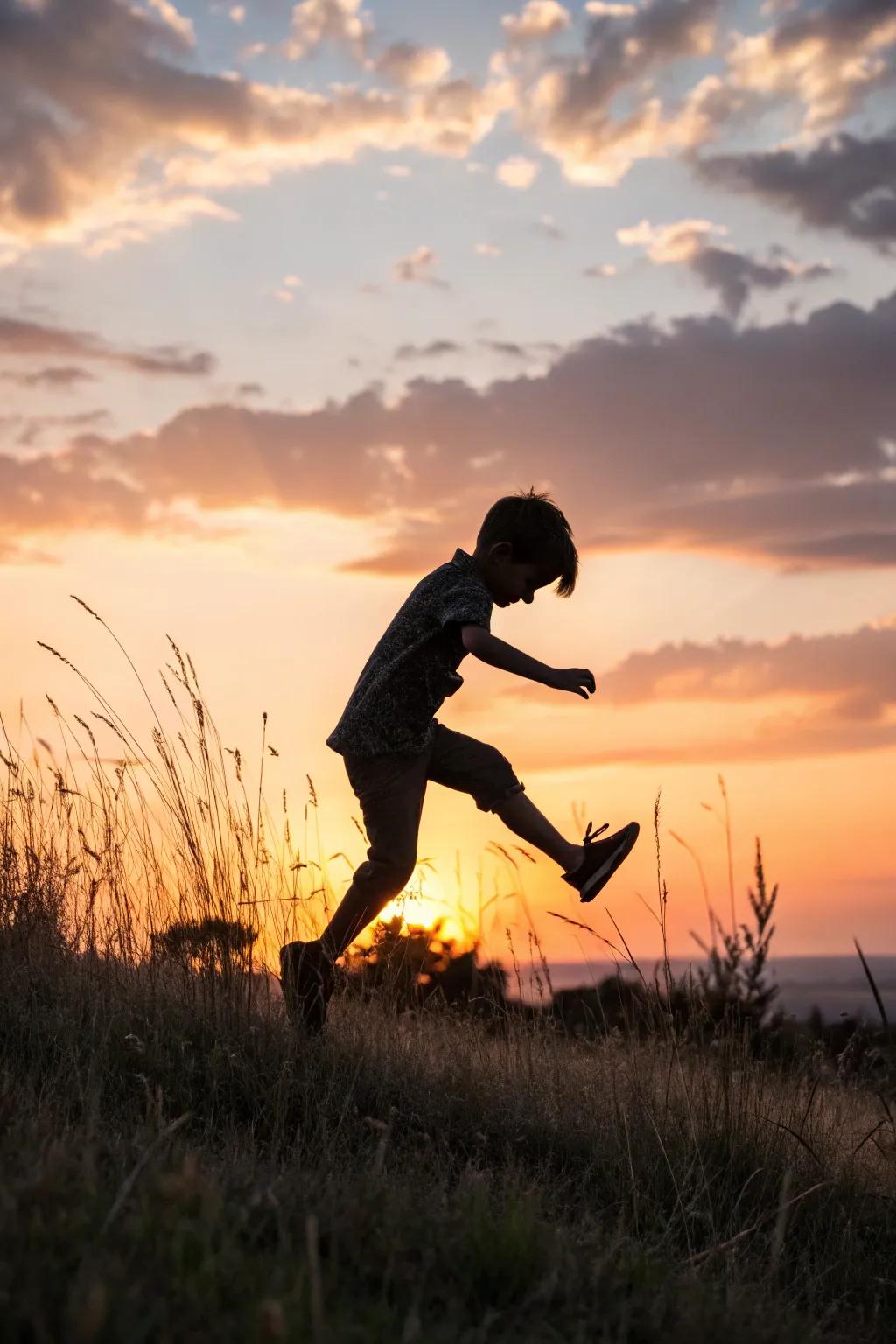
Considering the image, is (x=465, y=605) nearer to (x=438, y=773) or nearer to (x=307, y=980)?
(x=438, y=773)

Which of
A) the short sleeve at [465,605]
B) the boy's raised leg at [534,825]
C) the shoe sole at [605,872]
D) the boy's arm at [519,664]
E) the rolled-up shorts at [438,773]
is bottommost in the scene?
the shoe sole at [605,872]

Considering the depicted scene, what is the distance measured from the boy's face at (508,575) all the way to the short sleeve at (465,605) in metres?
0.15

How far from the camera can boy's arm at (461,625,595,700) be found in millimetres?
4219

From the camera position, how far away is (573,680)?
167 inches

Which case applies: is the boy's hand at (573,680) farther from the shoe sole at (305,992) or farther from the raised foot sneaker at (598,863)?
the shoe sole at (305,992)

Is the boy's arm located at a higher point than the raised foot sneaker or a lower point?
higher

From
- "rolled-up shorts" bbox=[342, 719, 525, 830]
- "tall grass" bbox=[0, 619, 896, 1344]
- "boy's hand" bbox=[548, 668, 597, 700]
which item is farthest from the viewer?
"rolled-up shorts" bbox=[342, 719, 525, 830]

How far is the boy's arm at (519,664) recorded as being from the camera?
13.8ft

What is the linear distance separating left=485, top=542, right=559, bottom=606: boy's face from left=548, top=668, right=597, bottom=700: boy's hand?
689 mm

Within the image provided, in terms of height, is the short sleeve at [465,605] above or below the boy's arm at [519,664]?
above

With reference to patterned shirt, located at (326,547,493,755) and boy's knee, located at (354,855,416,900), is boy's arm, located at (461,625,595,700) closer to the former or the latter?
patterned shirt, located at (326,547,493,755)

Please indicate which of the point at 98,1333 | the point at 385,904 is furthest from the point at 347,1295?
the point at 385,904

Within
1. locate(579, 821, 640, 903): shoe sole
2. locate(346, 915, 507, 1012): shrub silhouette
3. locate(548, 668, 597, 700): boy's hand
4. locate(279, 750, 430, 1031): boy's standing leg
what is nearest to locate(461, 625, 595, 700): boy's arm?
locate(548, 668, 597, 700): boy's hand

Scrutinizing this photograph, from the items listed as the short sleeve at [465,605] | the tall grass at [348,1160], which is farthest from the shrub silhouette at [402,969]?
the short sleeve at [465,605]
